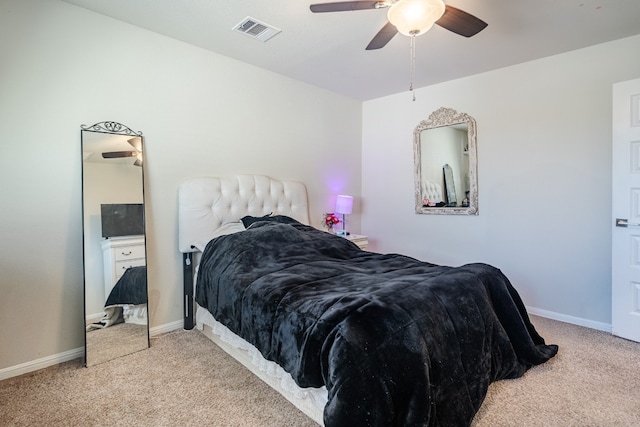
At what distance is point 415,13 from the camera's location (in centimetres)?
188

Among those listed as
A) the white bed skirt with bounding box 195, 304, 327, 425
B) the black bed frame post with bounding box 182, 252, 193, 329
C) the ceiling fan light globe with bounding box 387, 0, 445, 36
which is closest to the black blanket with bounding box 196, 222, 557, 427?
the white bed skirt with bounding box 195, 304, 327, 425

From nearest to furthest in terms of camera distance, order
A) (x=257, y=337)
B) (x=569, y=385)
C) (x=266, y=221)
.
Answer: (x=257, y=337), (x=569, y=385), (x=266, y=221)

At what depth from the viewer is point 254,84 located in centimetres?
362

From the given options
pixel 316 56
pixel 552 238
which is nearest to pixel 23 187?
pixel 316 56

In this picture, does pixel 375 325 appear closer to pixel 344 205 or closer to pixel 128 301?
pixel 128 301

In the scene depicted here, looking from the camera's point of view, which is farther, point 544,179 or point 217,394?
point 544,179

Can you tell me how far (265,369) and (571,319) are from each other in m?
3.08

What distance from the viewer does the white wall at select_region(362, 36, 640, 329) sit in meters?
3.08

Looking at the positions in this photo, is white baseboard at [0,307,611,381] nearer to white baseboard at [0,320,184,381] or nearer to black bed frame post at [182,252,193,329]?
white baseboard at [0,320,184,381]

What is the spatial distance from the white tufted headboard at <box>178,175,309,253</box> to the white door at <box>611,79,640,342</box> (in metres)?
2.97

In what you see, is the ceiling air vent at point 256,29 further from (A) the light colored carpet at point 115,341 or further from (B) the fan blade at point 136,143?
(A) the light colored carpet at point 115,341

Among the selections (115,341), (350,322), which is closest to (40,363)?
(115,341)

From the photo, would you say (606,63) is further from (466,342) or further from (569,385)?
(466,342)

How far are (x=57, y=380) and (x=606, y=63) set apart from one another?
513 centimetres
